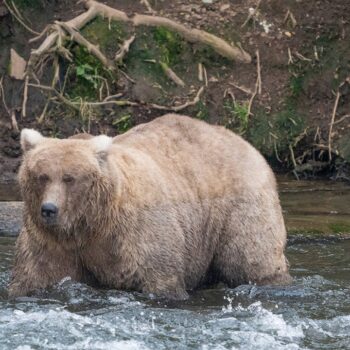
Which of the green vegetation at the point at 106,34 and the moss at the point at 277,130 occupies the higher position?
the green vegetation at the point at 106,34

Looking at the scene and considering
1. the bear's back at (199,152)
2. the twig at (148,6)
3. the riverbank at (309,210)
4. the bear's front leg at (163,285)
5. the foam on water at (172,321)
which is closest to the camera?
the foam on water at (172,321)

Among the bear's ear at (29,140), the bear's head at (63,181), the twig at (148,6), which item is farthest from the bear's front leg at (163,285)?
the twig at (148,6)

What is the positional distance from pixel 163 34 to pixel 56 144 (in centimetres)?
673

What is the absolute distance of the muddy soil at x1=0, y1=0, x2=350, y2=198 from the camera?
549 inches

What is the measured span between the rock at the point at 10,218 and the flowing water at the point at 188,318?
1105 mm

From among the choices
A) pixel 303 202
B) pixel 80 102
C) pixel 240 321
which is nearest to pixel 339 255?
pixel 303 202

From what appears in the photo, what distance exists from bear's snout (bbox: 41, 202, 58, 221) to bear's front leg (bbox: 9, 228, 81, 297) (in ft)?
1.69

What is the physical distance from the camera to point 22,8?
48.8 ft

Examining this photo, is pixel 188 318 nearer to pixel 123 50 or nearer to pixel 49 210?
pixel 49 210

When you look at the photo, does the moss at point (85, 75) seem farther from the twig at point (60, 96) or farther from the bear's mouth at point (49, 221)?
the bear's mouth at point (49, 221)

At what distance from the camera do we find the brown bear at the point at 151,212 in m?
8.00

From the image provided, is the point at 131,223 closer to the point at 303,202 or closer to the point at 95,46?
the point at 303,202

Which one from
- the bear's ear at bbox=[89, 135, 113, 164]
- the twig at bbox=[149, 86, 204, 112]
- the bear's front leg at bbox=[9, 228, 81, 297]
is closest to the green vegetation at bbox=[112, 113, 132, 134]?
the twig at bbox=[149, 86, 204, 112]

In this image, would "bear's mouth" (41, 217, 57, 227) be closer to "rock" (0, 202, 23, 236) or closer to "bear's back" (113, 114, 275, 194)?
"bear's back" (113, 114, 275, 194)
